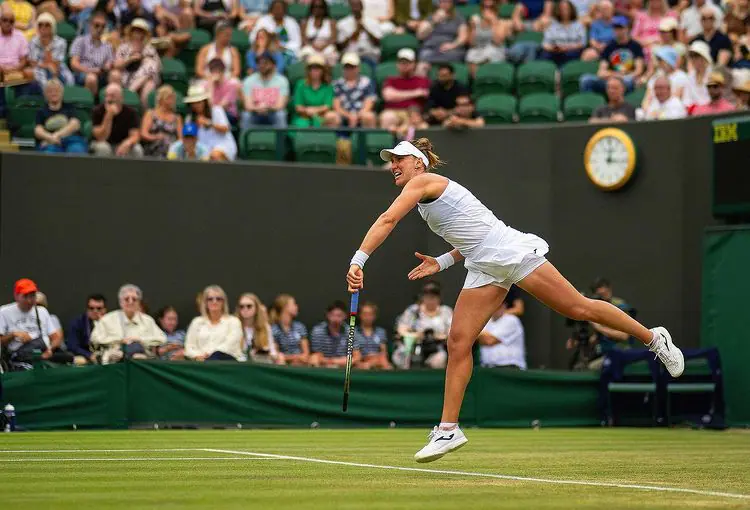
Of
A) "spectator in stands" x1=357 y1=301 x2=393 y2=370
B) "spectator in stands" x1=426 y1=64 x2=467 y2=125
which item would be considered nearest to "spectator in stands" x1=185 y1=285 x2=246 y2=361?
"spectator in stands" x1=357 y1=301 x2=393 y2=370

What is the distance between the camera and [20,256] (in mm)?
18125

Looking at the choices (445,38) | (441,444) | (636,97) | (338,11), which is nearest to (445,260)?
(441,444)

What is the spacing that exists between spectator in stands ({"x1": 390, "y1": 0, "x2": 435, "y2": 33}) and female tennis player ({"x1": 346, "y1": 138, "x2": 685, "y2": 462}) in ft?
46.6

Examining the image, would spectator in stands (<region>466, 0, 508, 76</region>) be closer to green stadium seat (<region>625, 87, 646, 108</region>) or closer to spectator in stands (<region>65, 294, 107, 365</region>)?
green stadium seat (<region>625, 87, 646, 108</region>)

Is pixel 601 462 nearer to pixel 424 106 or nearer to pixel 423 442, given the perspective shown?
pixel 423 442

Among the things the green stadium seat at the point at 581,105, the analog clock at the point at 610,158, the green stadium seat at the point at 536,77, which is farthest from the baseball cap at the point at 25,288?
the green stadium seat at the point at 536,77

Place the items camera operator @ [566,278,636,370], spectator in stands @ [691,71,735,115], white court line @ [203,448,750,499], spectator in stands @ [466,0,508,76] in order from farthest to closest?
spectator in stands @ [466,0,508,76] < spectator in stands @ [691,71,735,115] < camera operator @ [566,278,636,370] < white court line @ [203,448,750,499]

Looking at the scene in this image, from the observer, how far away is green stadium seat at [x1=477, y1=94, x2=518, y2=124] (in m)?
20.8

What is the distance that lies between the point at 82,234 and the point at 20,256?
0.93 m

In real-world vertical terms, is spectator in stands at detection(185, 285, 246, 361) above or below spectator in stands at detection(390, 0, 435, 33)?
below

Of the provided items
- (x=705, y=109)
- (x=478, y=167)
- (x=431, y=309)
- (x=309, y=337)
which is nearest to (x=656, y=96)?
(x=705, y=109)

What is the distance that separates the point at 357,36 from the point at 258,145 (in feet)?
11.6

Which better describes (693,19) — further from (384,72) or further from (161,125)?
(161,125)

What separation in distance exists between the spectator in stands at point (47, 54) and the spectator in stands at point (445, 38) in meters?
5.68
